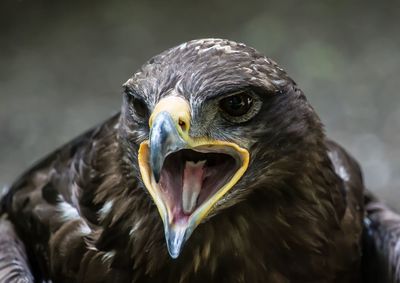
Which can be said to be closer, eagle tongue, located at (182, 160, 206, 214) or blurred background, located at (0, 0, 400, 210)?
eagle tongue, located at (182, 160, 206, 214)

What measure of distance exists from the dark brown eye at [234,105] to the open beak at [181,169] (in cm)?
8

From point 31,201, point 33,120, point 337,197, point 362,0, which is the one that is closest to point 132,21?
point 33,120

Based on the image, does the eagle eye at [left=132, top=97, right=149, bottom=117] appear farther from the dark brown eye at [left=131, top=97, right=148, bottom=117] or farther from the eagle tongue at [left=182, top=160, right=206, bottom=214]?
the eagle tongue at [left=182, top=160, right=206, bottom=214]

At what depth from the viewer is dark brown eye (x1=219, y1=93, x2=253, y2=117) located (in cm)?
233

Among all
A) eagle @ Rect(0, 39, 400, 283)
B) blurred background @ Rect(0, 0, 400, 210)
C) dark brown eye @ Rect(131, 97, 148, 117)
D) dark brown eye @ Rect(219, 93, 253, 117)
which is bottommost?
eagle @ Rect(0, 39, 400, 283)

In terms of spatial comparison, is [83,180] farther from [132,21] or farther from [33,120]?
[132,21]

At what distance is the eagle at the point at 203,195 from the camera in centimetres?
232

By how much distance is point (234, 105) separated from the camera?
7.64 ft

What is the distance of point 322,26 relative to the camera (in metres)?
5.69

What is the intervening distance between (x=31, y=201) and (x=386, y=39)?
2980 mm

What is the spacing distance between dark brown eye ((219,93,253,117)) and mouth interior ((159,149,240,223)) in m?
0.11

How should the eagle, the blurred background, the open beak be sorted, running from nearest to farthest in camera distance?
the open beak, the eagle, the blurred background

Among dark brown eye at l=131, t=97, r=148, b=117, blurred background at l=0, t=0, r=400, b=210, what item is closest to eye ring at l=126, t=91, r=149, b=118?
dark brown eye at l=131, t=97, r=148, b=117

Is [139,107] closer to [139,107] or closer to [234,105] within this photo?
[139,107]
